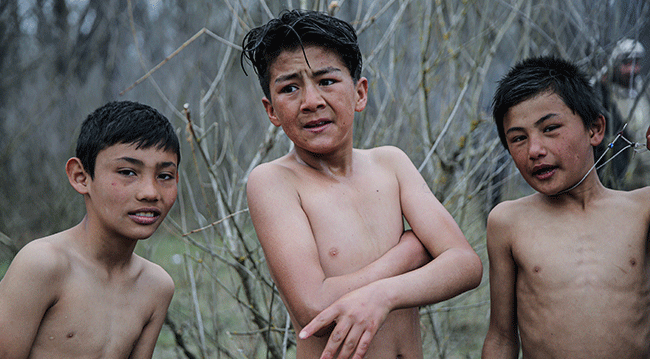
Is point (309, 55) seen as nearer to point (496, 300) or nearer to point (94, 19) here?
point (496, 300)

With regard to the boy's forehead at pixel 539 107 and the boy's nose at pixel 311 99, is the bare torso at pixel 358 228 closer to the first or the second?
the boy's nose at pixel 311 99

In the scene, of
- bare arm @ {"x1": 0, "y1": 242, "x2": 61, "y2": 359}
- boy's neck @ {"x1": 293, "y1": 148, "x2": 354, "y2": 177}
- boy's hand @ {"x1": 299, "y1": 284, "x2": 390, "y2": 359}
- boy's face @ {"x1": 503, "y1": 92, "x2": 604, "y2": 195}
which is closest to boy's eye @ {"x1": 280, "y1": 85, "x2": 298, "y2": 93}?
boy's neck @ {"x1": 293, "y1": 148, "x2": 354, "y2": 177}

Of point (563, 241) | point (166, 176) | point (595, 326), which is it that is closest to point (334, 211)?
point (166, 176)

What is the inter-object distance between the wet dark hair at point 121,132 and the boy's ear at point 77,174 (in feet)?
0.05

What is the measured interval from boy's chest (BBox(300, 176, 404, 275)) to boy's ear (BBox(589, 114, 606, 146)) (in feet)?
2.35

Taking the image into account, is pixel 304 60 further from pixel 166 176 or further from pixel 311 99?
→ pixel 166 176

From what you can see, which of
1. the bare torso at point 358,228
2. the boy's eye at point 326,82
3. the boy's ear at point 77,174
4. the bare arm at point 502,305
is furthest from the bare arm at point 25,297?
the bare arm at point 502,305

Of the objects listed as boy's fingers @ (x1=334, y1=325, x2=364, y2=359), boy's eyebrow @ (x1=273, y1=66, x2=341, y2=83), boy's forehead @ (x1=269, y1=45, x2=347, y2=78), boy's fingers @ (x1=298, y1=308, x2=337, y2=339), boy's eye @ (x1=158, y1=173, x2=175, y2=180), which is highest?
boy's forehead @ (x1=269, y1=45, x2=347, y2=78)

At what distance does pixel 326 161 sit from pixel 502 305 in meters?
0.82

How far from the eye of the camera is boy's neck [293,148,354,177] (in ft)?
6.13

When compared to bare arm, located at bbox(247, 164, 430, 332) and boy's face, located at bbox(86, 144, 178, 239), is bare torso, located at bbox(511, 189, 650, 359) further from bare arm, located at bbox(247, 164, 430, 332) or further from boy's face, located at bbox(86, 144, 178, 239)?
boy's face, located at bbox(86, 144, 178, 239)

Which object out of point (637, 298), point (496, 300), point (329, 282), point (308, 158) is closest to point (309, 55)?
point (308, 158)

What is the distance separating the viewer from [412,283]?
1.52m

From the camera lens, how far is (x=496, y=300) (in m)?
1.99
